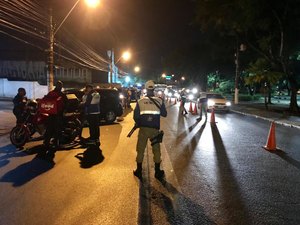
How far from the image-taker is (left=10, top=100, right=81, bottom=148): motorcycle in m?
10.6

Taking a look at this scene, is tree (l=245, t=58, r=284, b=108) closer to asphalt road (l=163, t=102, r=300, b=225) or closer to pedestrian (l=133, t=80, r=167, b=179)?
asphalt road (l=163, t=102, r=300, b=225)

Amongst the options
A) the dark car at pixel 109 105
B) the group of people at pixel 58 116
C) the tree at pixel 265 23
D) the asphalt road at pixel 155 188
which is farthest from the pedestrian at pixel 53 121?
the tree at pixel 265 23

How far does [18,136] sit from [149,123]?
5274 mm

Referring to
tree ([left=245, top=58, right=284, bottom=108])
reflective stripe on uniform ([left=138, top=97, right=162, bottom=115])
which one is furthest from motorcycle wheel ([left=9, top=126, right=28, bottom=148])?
tree ([left=245, top=58, right=284, bottom=108])

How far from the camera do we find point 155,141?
719cm

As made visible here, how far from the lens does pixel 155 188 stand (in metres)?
6.50

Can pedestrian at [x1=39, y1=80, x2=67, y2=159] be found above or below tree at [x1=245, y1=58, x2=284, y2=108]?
below

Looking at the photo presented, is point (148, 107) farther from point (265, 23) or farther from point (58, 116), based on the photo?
point (265, 23)

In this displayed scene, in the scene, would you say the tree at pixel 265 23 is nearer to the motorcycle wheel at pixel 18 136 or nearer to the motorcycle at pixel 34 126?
the motorcycle at pixel 34 126

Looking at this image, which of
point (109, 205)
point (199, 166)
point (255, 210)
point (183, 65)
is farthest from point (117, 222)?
point (183, 65)

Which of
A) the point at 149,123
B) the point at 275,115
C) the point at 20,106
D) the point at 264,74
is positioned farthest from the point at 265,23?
the point at 149,123

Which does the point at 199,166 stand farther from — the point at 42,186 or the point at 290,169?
the point at 42,186

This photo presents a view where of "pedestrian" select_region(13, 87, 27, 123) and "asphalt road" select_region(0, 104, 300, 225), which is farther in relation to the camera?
"pedestrian" select_region(13, 87, 27, 123)

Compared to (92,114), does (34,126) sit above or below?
below
